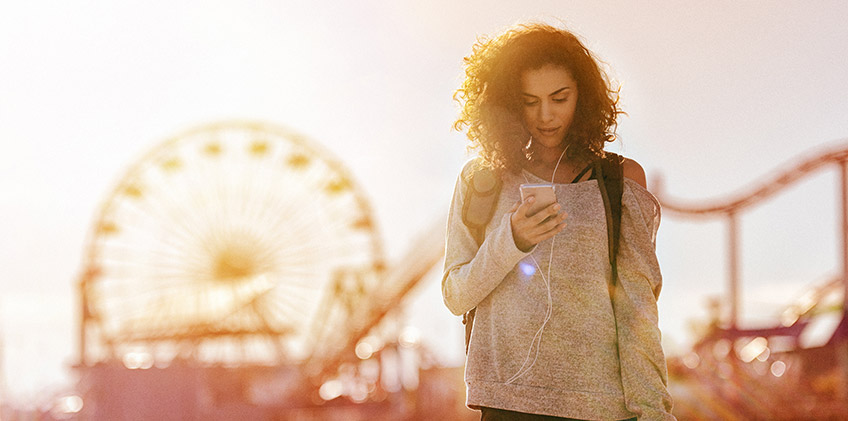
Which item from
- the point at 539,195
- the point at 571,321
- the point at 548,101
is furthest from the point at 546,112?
the point at 571,321

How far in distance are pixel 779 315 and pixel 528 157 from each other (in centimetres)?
1676

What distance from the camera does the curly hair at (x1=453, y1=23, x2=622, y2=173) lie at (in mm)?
A: 2252

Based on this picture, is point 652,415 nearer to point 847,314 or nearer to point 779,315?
point 847,314

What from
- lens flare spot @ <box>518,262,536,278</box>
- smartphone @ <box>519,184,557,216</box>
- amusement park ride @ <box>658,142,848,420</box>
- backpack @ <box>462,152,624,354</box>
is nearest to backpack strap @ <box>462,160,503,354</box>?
backpack @ <box>462,152,624,354</box>

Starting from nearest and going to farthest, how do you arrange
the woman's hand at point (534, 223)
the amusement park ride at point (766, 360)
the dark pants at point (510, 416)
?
the woman's hand at point (534, 223) < the dark pants at point (510, 416) < the amusement park ride at point (766, 360)

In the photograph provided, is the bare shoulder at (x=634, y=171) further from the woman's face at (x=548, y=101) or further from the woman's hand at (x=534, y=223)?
the woman's hand at (x=534, y=223)

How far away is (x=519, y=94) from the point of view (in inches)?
89.4

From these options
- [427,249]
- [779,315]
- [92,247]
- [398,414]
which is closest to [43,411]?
[92,247]

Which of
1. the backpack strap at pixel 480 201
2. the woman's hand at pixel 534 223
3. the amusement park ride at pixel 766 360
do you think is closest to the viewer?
the woman's hand at pixel 534 223

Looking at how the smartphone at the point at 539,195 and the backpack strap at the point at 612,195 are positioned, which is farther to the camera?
the backpack strap at the point at 612,195

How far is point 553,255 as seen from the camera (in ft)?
6.99

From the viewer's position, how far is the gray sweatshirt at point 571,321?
6.87 feet

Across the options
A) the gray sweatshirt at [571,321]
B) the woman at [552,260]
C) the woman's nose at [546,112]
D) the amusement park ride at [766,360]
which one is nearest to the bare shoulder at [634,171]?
the woman at [552,260]

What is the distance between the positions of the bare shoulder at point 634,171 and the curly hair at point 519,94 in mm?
68
